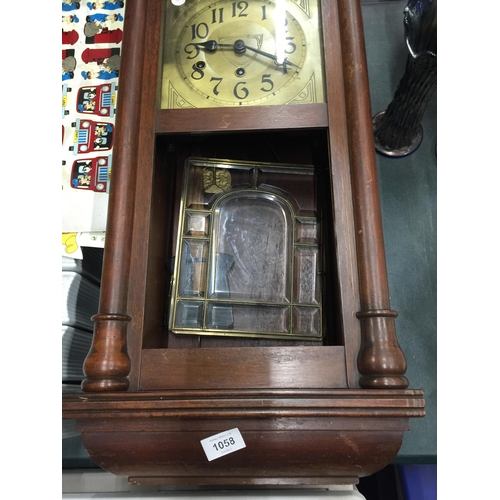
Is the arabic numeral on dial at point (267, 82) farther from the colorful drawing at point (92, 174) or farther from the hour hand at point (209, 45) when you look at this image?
the colorful drawing at point (92, 174)

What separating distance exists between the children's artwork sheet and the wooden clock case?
0.71 feet

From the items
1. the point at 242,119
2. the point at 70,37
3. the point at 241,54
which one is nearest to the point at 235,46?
the point at 241,54

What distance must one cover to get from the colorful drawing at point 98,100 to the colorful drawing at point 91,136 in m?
0.02

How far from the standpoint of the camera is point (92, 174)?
3.05 ft

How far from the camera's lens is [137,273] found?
25.7 inches

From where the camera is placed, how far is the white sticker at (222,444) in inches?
22.5

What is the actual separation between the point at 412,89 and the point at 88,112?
64 cm

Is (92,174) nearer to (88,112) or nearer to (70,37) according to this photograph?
(88,112)

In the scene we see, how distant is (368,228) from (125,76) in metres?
0.43

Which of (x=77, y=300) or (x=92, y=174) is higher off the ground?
(x=92, y=174)

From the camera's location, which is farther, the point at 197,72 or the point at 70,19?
the point at 70,19
